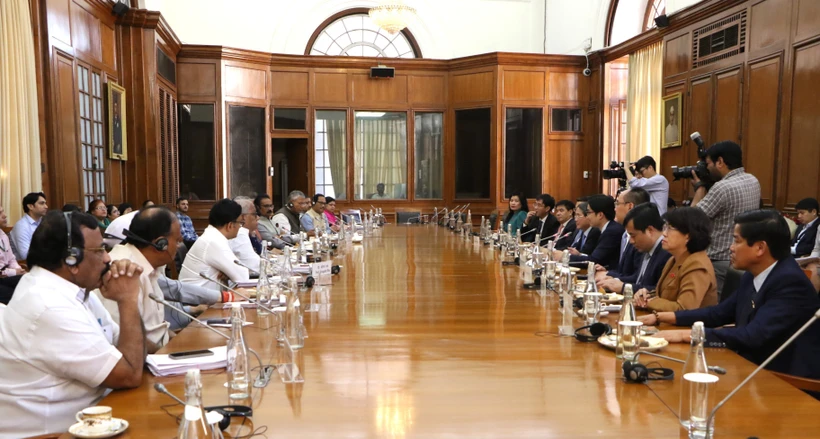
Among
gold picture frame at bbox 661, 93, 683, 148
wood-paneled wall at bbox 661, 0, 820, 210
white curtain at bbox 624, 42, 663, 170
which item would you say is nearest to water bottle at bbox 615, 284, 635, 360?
wood-paneled wall at bbox 661, 0, 820, 210

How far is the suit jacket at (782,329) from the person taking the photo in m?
2.17

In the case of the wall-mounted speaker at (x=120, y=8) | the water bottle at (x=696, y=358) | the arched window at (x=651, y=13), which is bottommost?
the water bottle at (x=696, y=358)

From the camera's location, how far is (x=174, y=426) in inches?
57.6

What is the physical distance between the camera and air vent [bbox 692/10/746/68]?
6.61 meters

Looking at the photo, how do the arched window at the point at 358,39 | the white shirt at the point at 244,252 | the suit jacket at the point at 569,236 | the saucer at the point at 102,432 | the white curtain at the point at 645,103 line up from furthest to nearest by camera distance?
the arched window at the point at 358,39, the white curtain at the point at 645,103, the suit jacket at the point at 569,236, the white shirt at the point at 244,252, the saucer at the point at 102,432

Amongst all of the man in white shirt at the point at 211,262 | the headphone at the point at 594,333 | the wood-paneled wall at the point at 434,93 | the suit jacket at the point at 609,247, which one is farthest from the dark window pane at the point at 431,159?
the headphone at the point at 594,333

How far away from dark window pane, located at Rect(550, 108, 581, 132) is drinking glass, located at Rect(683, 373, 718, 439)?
933 centimetres

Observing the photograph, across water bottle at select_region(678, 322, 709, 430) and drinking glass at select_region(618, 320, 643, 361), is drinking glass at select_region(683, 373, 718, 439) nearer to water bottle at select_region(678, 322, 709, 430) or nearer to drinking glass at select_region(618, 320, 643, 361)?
water bottle at select_region(678, 322, 709, 430)

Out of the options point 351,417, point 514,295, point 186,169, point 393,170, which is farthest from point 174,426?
point 393,170

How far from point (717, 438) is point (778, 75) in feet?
18.6

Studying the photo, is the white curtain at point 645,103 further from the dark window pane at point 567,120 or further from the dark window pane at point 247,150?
the dark window pane at point 247,150

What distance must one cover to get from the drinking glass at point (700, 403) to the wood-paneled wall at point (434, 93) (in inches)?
351

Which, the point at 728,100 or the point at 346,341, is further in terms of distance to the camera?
the point at 728,100

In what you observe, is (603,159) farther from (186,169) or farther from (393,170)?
(186,169)
